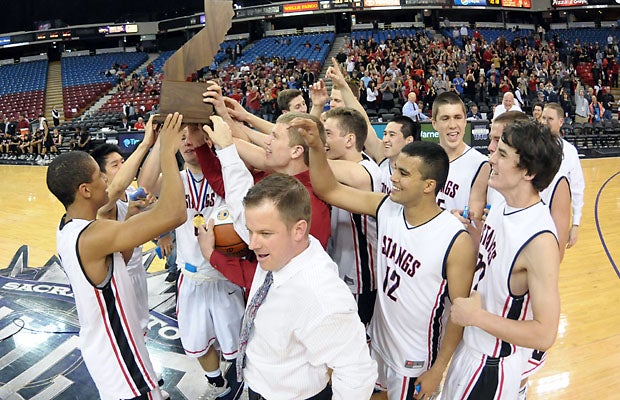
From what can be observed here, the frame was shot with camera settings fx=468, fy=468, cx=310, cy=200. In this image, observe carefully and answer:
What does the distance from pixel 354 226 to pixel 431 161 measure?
0.91 metres

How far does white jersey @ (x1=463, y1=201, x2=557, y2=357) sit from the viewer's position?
6.29ft

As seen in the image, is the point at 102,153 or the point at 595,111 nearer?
the point at 102,153

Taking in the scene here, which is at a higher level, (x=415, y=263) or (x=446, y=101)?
(x=446, y=101)

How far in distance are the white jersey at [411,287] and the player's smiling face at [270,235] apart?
0.73 m

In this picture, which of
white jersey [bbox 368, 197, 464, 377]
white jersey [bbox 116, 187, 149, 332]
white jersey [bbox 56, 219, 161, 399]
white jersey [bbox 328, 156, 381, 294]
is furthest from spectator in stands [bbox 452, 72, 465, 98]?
white jersey [bbox 56, 219, 161, 399]

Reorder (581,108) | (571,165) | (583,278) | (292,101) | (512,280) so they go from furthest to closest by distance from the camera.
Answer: (581,108) < (583,278) < (292,101) < (571,165) < (512,280)

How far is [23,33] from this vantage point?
3067 centimetres

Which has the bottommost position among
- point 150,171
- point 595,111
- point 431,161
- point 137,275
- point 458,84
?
point 595,111

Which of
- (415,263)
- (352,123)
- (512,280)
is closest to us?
(512,280)

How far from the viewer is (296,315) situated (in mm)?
1693

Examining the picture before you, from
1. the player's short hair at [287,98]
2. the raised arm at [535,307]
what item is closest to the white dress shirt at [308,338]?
the raised arm at [535,307]

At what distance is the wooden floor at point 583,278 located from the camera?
3.42 meters

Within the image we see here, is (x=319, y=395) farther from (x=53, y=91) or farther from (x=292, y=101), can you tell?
(x=53, y=91)

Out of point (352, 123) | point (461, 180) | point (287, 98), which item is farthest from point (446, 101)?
point (287, 98)
